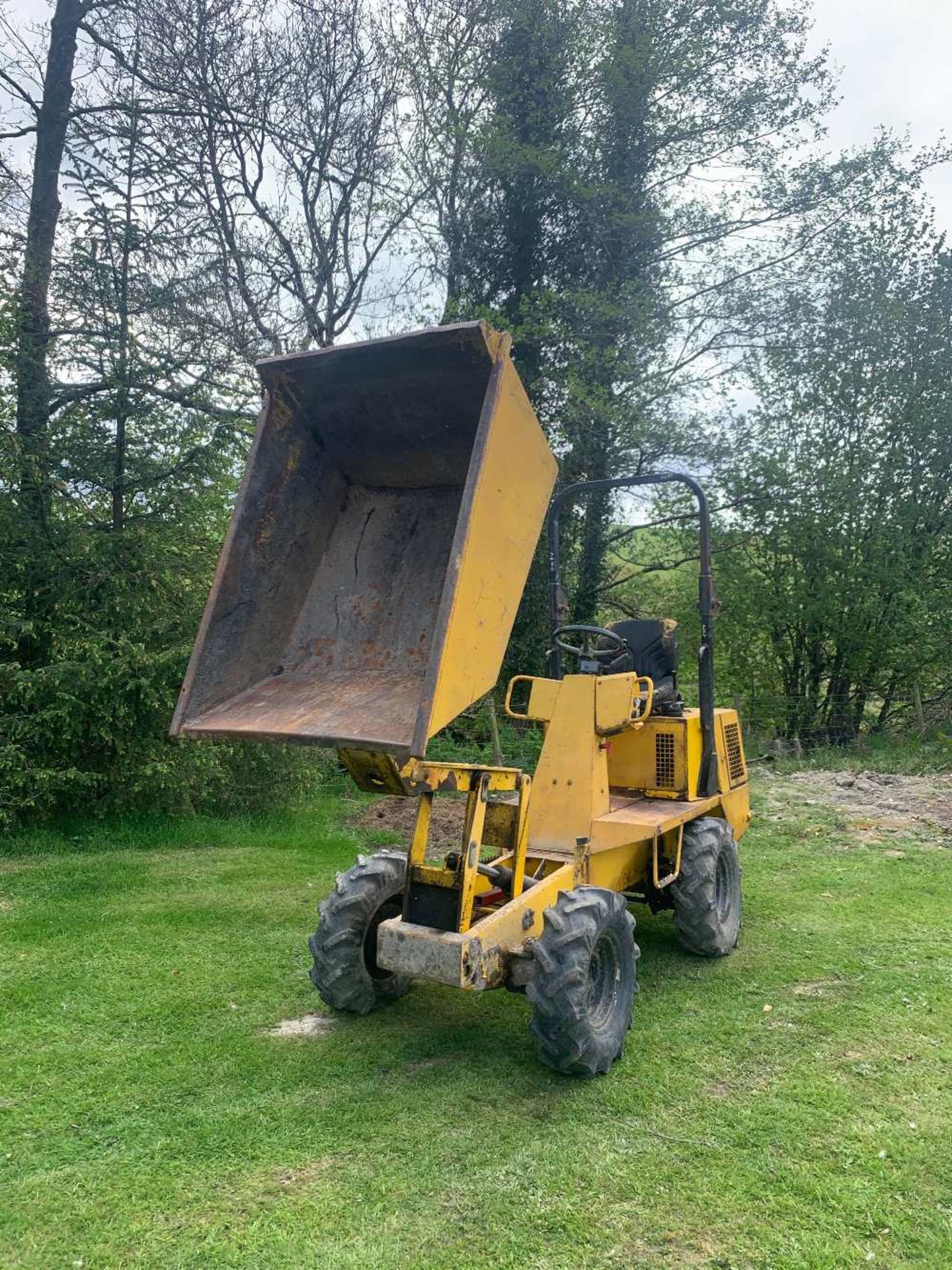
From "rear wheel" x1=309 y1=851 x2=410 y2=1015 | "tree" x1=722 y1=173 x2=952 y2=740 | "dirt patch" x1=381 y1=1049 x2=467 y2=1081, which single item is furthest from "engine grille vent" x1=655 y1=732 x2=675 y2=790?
"tree" x1=722 y1=173 x2=952 y2=740

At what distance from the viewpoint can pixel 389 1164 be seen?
3059 millimetres

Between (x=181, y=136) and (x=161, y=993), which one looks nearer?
(x=161, y=993)

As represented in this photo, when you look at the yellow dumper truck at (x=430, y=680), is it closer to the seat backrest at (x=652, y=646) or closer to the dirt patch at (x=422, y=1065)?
the dirt patch at (x=422, y=1065)

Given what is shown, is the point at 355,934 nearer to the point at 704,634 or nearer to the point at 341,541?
the point at 341,541

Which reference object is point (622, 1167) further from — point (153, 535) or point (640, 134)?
point (640, 134)

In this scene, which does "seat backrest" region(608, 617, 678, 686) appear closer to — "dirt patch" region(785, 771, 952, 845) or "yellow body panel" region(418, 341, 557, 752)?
"yellow body panel" region(418, 341, 557, 752)

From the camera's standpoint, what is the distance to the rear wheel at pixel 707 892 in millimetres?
4949

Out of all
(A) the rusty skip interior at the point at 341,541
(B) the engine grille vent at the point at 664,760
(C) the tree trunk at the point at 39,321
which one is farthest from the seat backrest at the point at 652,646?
(C) the tree trunk at the point at 39,321

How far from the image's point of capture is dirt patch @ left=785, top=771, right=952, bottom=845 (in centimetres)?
859

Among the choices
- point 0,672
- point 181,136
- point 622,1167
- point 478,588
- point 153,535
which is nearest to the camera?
point 622,1167

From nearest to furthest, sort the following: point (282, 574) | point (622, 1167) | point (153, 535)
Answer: point (622, 1167) < point (282, 574) < point (153, 535)

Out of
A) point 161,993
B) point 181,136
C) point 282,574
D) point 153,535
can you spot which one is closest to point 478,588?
point 282,574

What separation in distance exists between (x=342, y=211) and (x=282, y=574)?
11.0 meters

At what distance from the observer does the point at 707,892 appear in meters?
4.95
